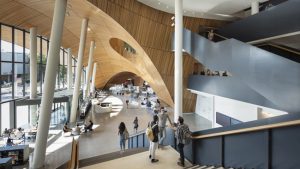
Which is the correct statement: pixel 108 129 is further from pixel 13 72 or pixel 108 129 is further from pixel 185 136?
pixel 185 136

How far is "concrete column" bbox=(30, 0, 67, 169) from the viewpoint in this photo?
8.63 m

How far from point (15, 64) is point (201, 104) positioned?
14240 mm

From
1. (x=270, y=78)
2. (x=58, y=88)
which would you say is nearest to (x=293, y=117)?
(x=270, y=78)

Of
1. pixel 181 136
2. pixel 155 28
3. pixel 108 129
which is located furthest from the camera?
pixel 155 28

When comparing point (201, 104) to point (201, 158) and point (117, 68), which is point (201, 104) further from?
point (117, 68)

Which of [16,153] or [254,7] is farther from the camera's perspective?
[254,7]

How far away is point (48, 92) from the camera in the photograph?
347 inches

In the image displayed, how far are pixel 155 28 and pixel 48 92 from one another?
34.7 ft

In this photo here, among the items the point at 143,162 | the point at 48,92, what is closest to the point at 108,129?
the point at 48,92

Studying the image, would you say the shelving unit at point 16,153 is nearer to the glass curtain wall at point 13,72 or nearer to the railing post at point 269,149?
the glass curtain wall at point 13,72

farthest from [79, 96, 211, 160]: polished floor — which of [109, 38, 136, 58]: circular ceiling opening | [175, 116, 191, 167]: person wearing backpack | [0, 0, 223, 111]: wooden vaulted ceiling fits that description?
[109, 38, 136, 58]: circular ceiling opening

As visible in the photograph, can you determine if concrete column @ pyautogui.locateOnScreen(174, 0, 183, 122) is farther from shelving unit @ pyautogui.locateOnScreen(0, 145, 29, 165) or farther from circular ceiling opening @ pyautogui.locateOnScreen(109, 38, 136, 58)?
circular ceiling opening @ pyautogui.locateOnScreen(109, 38, 136, 58)

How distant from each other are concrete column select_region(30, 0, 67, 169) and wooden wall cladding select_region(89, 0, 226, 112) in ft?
15.1

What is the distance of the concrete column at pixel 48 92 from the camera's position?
340 inches
